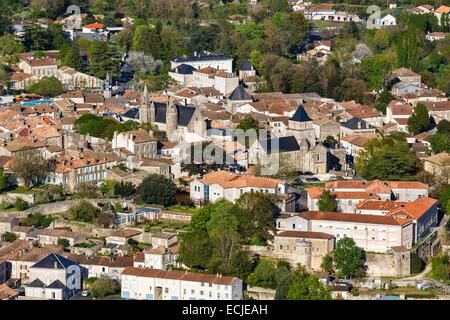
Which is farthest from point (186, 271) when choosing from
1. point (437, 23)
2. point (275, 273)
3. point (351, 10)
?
point (351, 10)

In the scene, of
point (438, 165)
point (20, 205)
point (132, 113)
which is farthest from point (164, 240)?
point (132, 113)

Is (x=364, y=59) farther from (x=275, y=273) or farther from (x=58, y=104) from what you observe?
(x=275, y=273)

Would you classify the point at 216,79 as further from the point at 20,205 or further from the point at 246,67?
the point at 20,205

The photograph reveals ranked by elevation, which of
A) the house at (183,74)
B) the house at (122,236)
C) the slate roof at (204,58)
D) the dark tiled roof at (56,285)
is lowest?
the house at (183,74)

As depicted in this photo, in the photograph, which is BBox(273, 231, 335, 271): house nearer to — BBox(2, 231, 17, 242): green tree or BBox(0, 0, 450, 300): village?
BBox(0, 0, 450, 300): village

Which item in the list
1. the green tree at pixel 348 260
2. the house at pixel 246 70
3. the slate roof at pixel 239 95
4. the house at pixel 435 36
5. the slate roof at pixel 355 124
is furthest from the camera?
the house at pixel 435 36

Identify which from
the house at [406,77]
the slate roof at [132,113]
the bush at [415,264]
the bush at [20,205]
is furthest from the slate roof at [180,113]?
the house at [406,77]

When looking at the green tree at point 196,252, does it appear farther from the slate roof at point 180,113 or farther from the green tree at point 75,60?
the green tree at point 75,60
